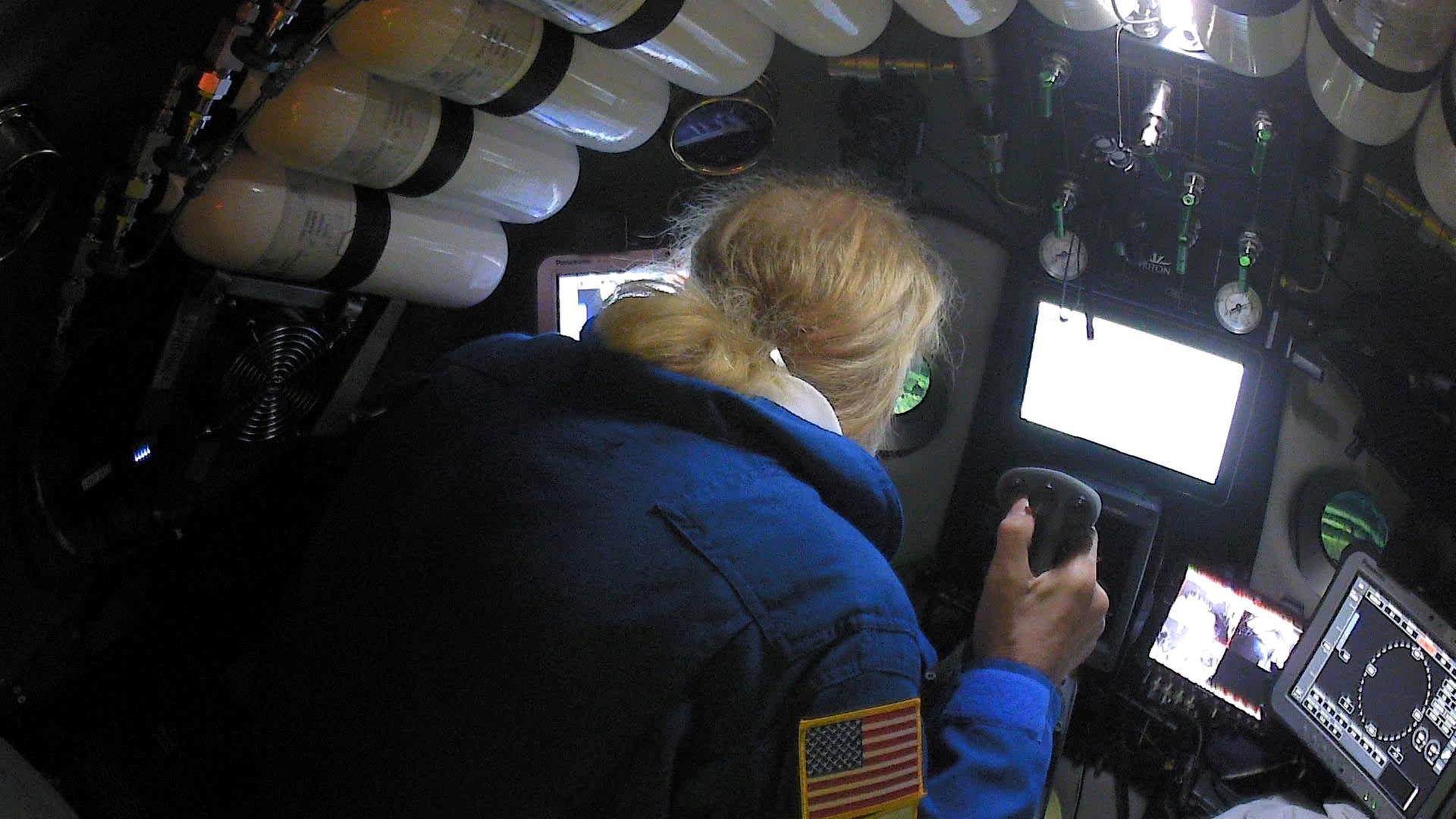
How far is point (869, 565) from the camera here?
3.80 feet

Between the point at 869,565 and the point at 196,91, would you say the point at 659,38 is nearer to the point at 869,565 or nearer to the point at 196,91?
the point at 196,91

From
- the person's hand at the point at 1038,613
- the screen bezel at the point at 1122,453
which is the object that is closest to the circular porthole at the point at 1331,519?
the screen bezel at the point at 1122,453

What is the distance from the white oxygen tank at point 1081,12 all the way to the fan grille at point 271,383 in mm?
1544

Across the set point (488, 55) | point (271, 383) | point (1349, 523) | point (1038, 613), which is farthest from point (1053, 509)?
point (271, 383)

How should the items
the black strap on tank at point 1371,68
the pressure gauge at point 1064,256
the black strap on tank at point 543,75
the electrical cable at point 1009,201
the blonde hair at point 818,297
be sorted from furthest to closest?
1. the electrical cable at point 1009,201
2. the pressure gauge at point 1064,256
3. the black strap on tank at point 543,75
4. the black strap on tank at point 1371,68
5. the blonde hair at point 818,297

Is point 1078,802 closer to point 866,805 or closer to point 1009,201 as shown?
point 1009,201

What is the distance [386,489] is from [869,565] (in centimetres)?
57

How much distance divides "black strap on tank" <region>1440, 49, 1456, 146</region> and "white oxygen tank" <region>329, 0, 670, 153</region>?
137 cm

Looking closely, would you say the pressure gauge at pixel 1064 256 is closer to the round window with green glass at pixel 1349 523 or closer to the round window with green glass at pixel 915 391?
the round window with green glass at pixel 915 391

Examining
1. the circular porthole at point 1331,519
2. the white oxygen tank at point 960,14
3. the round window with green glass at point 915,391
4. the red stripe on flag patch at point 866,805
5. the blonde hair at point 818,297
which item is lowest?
the round window with green glass at point 915,391

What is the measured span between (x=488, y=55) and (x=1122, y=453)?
157cm

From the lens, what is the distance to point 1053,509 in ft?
5.95

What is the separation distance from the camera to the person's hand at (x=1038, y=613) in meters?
1.47

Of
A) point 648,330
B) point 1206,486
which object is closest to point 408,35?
point 648,330
